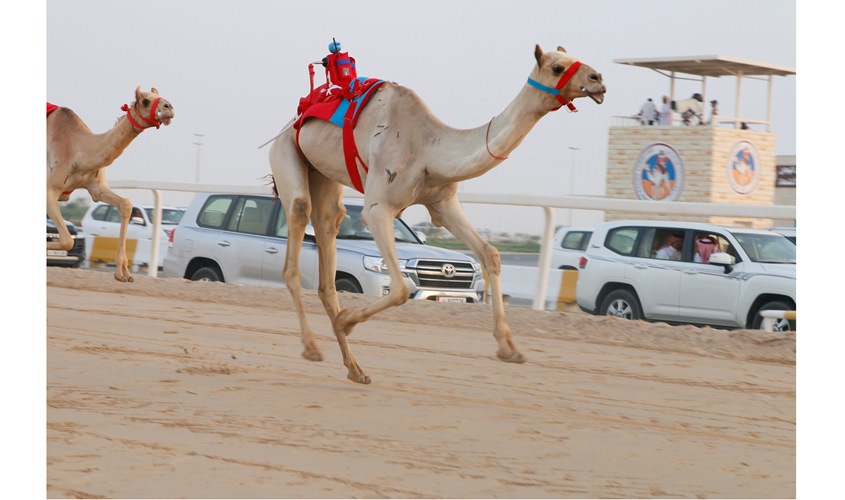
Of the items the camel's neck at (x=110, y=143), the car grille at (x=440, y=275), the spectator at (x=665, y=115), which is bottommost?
the car grille at (x=440, y=275)

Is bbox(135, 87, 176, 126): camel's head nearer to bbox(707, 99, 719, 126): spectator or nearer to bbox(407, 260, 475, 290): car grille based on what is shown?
bbox(407, 260, 475, 290): car grille

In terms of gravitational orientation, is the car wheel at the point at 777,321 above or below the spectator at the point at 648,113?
below

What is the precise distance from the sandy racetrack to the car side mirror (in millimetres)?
2424

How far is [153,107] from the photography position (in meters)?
13.5

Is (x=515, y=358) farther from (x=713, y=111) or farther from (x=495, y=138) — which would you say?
(x=713, y=111)

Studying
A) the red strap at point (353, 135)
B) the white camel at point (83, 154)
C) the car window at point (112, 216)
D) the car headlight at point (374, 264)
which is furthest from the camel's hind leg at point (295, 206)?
the car window at point (112, 216)

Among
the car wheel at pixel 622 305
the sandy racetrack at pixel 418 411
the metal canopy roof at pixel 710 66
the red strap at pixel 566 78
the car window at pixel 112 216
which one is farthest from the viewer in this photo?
the metal canopy roof at pixel 710 66

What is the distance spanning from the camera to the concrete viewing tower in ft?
113

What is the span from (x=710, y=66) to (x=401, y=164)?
2730 cm

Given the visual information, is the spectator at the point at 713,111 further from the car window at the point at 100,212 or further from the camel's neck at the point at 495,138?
the camel's neck at the point at 495,138

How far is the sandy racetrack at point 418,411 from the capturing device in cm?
584

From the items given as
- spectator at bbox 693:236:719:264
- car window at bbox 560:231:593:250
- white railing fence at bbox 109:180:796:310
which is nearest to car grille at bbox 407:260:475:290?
white railing fence at bbox 109:180:796:310

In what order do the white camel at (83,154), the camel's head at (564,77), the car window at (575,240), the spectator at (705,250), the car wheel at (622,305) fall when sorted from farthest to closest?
the car window at (575,240) < the car wheel at (622,305) < the spectator at (705,250) < the white camel at (83,154) < the camel's head at (564,77)

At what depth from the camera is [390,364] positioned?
10.1 meters
